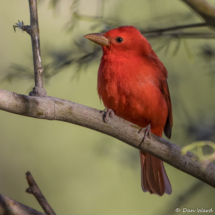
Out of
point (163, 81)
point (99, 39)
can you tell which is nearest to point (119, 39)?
point (99, 39)

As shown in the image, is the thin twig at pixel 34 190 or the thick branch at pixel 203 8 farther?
the thin twig at pixel 34 190

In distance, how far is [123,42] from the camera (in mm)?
3799

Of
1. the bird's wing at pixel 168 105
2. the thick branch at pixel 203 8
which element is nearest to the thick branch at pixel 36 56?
the thick branch at pixel 203 8

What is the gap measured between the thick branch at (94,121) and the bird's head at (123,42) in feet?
4.27

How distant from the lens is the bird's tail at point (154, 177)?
3898 millimetres

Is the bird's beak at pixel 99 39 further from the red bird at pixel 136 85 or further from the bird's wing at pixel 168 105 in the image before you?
the bird's wing at pixel 168 105

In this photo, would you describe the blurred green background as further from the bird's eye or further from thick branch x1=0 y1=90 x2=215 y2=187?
thick branch x1=0 y1=90 x2=215 y2=187

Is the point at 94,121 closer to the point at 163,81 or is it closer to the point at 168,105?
the point at 163,81

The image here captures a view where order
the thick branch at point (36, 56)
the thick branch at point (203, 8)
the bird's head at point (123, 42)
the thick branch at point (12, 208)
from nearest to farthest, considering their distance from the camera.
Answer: the thick branch at point (203, 8), the thick branch at point (12, 208), the thick branch at point (36, 56), the bird's head at point (123, 42)

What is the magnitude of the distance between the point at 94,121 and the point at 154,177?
178 centimetres

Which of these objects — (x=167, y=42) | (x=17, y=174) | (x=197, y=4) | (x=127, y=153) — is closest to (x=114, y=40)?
(x=167, y=42)

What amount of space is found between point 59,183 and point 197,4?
460cm

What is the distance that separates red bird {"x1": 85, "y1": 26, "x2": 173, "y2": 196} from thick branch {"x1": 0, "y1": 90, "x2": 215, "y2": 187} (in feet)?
2.61

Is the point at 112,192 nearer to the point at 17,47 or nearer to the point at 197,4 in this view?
the point at 17,47
